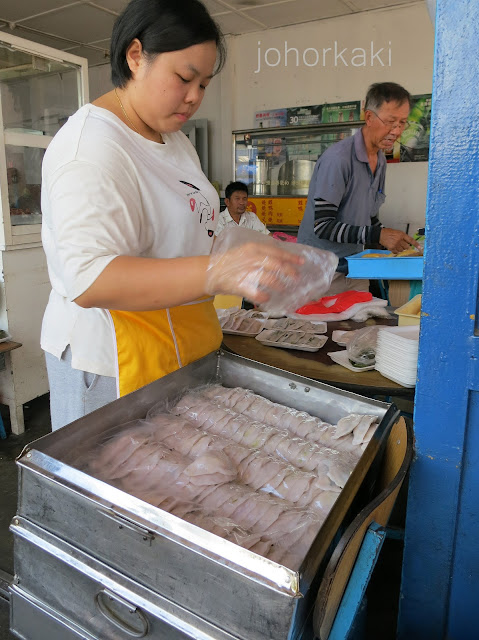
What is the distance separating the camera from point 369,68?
17.2 feet

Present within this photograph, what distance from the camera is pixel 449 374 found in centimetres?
106

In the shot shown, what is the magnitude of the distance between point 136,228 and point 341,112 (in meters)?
4.94

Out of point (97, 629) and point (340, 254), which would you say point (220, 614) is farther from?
point (340, 254)

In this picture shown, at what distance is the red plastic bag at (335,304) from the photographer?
256 centimetres

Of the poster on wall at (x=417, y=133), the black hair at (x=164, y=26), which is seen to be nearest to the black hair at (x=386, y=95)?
the black hair at (x=164, y=26)

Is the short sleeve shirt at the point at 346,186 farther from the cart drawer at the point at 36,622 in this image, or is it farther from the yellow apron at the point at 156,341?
the cart drawer at the point at 36,622

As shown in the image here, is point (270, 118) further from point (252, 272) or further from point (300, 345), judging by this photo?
point (252, 272)

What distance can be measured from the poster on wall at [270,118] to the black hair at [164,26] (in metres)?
4.89

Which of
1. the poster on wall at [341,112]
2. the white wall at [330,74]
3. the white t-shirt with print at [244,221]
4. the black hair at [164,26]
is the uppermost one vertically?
the white wall at [330,74]

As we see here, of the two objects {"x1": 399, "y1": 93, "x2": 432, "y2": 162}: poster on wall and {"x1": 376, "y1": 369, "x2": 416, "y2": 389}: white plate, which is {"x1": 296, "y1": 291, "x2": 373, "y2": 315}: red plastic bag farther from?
{"x1": 399, "y1": 93, "x2": 432, "y2": 162}: poster on wall

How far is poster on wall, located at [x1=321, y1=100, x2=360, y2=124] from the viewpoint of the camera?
537 centimetres

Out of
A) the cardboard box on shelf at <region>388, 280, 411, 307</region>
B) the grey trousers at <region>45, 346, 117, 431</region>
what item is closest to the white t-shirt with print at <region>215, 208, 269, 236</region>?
the cardboard box on shelf at <region>388, 280, 411, 307</region>

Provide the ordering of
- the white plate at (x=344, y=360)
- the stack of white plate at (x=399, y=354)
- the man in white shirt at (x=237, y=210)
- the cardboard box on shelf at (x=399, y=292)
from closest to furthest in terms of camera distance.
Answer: the stack of white plate at (x=399, y=354), the white plate at (x=344, y=360), the cardboard box on shelf at (x=399, y=292), the man in white shirt at (x=237, y=210)

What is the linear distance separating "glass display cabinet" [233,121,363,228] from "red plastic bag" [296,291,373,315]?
3100mm
